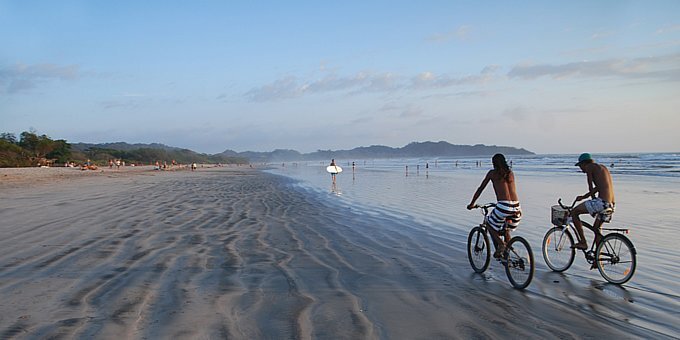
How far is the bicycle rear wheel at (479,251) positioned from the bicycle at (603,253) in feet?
3.85

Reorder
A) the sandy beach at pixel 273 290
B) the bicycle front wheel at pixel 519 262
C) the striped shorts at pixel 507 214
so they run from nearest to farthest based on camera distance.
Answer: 1. the sandy beach at pixel 273 290
2. the bicycle front wheel at pixel 519 262
3. the striped shorts at pixel 507 214

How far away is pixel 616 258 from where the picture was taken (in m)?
6.35

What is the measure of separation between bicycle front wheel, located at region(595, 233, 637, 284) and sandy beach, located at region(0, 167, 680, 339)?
0.35 meters

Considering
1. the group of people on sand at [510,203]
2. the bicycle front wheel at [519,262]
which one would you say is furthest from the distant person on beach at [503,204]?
the bicycle front wheel at [519,262]

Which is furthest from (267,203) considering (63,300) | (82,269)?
(63,300)

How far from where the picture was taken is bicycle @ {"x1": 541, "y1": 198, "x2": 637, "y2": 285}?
6266 millimetres

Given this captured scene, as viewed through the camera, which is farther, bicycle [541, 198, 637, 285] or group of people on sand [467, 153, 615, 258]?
group of people on sand [467, 153, 615, 258]

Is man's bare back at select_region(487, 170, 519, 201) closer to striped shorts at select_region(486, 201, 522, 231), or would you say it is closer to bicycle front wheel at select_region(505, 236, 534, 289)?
striped shorts at select_region(486, 201, 522, 231)

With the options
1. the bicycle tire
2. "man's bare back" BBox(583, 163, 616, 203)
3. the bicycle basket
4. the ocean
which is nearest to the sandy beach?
the ocean

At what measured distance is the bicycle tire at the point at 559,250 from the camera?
7.00 m

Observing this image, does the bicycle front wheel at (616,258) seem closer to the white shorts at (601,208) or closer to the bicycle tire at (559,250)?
the white shorts at (601,208)

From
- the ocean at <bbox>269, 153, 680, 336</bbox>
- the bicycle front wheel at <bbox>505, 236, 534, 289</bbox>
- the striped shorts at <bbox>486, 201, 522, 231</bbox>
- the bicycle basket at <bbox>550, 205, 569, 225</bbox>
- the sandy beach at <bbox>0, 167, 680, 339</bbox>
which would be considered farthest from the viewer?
the bicycle basket at <bbox>550, 205, 569, 225</bbox>

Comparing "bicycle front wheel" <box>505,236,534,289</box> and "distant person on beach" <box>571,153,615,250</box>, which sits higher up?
"distant person on beach" <box>571,153,615,250</box>

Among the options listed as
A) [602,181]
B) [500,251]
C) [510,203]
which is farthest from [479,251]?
[602,181]
